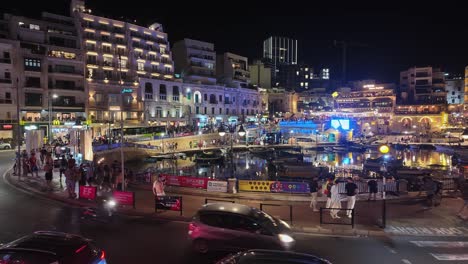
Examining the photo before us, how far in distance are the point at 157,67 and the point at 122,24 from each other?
12846mm

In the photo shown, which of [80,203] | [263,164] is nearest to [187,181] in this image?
[80,203]

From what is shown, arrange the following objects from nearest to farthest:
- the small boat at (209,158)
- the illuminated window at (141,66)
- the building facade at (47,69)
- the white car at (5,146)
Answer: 1. the white car at (5,146)
2. the small boat at (209,158)
3. the building facade at (47,69)
4. the illuminated window at (141,66)

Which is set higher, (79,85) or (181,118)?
(79,85)

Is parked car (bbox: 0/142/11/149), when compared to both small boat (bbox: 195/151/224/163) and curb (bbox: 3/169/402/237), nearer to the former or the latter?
small boat (bbox: 195/151/224/163)

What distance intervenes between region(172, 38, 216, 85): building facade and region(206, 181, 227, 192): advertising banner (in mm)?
69254

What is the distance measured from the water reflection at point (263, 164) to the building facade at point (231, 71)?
42.4 metres

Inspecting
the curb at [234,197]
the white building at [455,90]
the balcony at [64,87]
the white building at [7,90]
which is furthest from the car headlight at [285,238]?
the white building at [455,90]

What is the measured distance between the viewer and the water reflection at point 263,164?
43000mm

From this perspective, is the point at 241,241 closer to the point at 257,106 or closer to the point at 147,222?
the point at 147,222

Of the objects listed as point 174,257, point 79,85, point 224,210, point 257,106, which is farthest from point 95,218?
point 257,106

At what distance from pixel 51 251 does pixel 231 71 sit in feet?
330

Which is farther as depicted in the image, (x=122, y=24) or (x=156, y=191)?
(x=122, y=24)

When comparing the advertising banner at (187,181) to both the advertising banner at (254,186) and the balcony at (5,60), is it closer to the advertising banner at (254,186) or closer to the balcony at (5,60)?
the advertising banner at (254,186)

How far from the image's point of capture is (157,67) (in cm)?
8262
